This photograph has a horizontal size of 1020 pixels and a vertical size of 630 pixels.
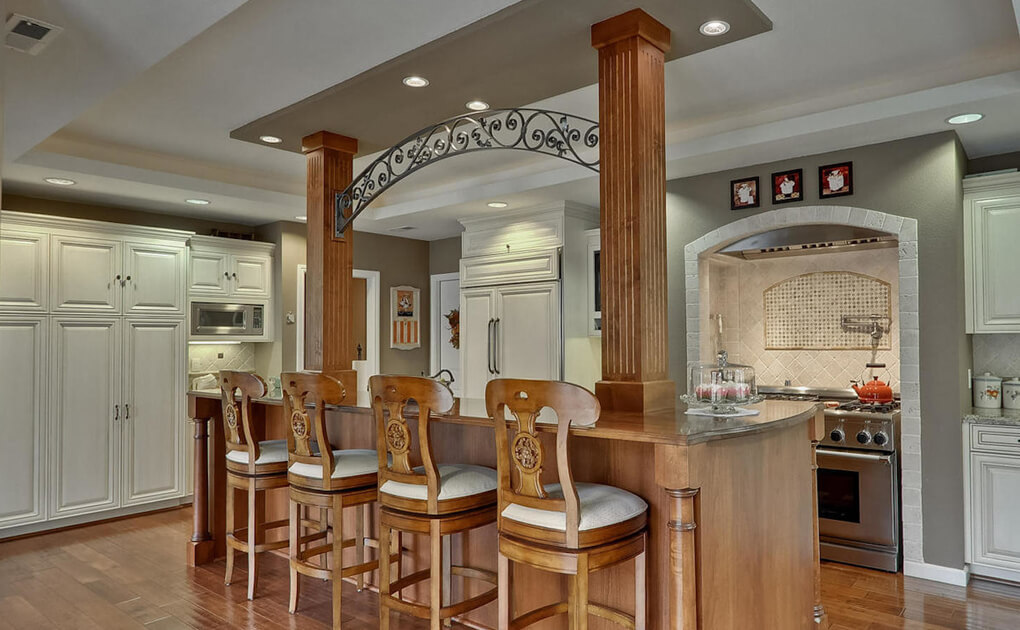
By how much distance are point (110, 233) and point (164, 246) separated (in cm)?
39

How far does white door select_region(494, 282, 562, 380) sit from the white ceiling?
0.84m

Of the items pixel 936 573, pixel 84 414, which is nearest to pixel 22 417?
pixel 84 414

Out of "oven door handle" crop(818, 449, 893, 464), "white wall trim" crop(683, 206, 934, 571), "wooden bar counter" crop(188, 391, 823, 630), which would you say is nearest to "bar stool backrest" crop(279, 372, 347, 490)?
"wooden bar counter" crop(188, 391, 823, 630)

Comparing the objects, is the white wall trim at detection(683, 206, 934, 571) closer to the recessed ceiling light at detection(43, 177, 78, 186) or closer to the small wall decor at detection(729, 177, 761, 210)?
the small wall decor at detection(729, 177, 761, 210)

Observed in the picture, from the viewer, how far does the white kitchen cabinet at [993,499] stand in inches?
143

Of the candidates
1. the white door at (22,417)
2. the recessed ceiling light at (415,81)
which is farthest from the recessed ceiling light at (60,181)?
the recessed ceiling light at (415,81)

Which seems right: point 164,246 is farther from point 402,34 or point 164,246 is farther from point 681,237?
point 681,237

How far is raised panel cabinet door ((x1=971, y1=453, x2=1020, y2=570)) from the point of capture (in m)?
3.62

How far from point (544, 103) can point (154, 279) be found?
347 cm

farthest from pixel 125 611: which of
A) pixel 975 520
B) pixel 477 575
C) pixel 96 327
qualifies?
pixel 975 520

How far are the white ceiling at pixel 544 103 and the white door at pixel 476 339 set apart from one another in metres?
1.08

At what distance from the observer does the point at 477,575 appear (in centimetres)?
297

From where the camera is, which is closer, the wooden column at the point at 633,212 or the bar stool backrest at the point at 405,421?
the bar stool backrest at the point at 405,421

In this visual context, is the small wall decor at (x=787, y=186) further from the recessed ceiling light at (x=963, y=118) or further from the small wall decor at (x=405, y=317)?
the small wall decor at (x=405, y=317)
